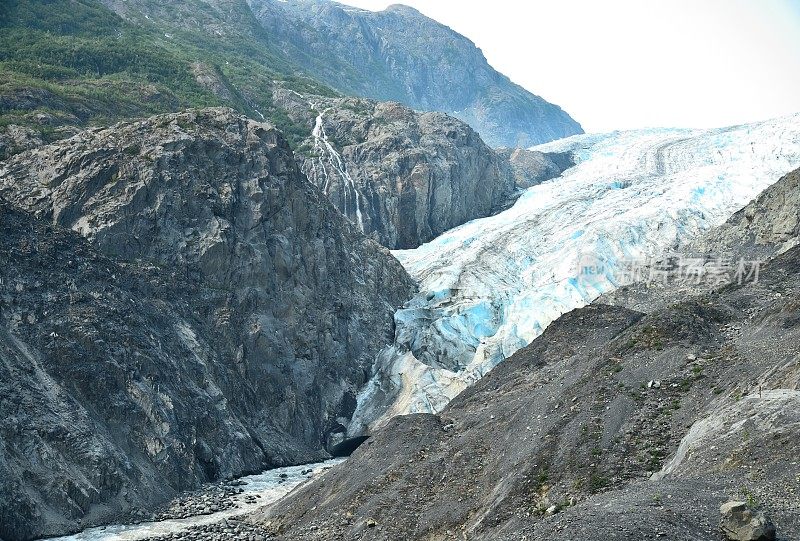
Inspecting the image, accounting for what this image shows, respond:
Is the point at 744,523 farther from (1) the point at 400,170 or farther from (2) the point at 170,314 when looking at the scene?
(1) the point at 400,170

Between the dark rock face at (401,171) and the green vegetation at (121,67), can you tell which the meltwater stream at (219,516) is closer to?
the green vegetation at (121,67)

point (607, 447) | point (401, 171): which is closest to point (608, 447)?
point (607, 447)

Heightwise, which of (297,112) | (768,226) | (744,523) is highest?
(297,112)

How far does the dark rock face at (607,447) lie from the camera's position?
19062 millimetres

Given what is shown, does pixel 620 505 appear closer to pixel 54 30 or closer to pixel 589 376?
pixel 589 376

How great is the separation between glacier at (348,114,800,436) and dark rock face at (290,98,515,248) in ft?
12.3

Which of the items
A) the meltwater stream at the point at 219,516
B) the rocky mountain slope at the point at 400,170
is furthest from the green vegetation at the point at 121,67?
the meltwater stream at the point at 219,516

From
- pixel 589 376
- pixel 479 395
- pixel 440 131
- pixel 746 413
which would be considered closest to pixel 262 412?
pixel 479 395

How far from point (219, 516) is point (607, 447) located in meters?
16.8

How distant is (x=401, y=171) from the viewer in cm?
8331

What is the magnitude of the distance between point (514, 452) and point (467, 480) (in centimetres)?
187

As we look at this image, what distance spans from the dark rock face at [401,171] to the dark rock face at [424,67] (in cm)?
7432

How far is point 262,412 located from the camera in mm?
48719

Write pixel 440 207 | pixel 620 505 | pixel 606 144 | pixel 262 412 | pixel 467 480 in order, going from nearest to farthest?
pixel 620 505
pixel 467 480
pixel 262 412
pixel 440 207
pixel 606 144
